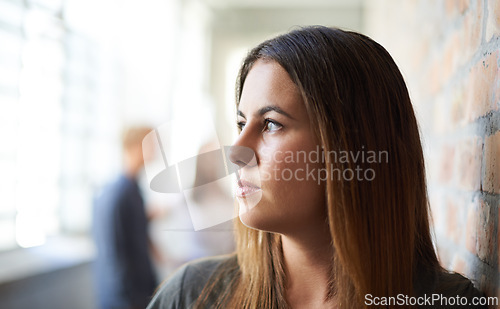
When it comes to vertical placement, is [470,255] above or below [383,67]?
below

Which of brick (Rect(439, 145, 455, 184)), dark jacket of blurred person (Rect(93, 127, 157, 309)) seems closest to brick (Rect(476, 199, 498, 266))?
brick (Rect(439, 145, 455, 184))

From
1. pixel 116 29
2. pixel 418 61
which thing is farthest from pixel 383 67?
pixel 116 29

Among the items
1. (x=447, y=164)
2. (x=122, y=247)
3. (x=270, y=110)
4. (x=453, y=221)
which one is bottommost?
(x=122, y=247)

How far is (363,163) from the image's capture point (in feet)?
2.56

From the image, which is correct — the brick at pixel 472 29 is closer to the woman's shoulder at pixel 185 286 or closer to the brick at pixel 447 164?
the brick at pixel 447 164

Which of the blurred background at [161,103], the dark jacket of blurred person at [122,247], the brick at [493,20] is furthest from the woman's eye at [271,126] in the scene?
the dark jacket of blurred person at [122,247]

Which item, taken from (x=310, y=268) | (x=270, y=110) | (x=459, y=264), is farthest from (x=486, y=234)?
(x=270, y=110)

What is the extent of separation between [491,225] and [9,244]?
8.27 feet

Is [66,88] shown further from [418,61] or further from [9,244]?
[418,61]

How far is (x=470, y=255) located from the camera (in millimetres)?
831

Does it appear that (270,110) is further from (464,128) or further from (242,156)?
(464,128)
